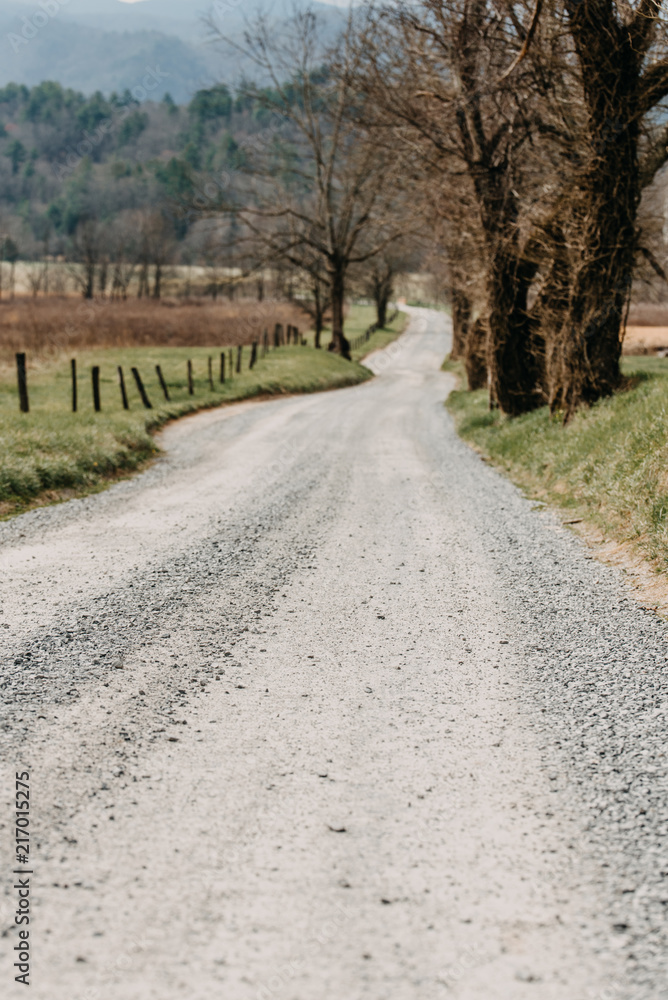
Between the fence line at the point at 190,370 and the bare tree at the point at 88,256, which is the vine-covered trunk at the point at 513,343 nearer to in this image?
the fence line at the point at 190,370

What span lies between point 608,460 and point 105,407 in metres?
12.5

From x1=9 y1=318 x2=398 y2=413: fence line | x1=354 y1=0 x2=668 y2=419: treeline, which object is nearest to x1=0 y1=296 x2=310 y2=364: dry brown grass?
x1=9 y1=318 x2=398 y2=413: fence line

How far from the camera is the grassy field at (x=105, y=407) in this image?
402 inches

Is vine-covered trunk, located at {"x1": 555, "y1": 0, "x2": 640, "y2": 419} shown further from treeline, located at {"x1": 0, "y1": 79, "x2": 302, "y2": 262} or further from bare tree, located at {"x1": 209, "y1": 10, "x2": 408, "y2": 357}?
treeline, located at {"x1": 0, "y1": 79, "x2": 302, "y2": 262}

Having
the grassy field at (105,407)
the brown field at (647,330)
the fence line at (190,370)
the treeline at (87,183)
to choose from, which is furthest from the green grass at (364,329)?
the treeline at (87,183)

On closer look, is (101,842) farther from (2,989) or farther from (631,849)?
(631,849)

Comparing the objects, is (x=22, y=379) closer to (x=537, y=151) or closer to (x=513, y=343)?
(x=513, y=343)

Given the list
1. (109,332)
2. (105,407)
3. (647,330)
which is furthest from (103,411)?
(647,330)

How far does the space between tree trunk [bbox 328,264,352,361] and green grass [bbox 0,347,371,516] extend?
12.4 feet

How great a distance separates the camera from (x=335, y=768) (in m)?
3.44

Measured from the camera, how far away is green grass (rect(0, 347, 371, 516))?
10172 mm

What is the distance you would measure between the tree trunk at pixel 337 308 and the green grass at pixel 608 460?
26.0 metres

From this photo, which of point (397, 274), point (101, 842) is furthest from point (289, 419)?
point (397, 274)

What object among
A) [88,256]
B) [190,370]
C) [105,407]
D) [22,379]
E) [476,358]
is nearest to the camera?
[22,379]
